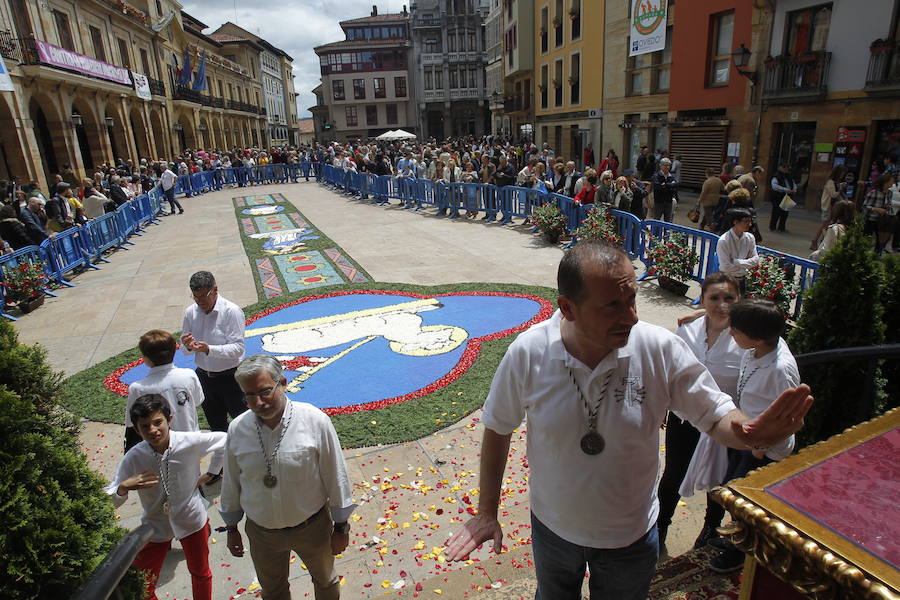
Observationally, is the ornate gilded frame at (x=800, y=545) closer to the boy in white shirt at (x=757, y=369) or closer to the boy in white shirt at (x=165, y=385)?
the boy in white shirt at (x=757, y=369)

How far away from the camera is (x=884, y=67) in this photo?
13.6m

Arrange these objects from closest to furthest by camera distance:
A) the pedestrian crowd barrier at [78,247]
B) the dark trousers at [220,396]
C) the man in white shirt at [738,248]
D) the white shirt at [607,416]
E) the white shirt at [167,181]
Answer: the white shirt at [607,416], the dark trousers at [220,396], the man in white shirt at [738,248], the pedestrian crowd barrier at [78,247], the white shirt at [167,181]

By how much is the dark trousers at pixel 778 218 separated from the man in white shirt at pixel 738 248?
26.9 feet

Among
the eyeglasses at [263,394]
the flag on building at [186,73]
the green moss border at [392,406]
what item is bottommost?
the green moss border at [392,406]

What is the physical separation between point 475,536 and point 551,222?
11.6 m

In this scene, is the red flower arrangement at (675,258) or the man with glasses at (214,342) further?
the red flower arrangement at (675,258)

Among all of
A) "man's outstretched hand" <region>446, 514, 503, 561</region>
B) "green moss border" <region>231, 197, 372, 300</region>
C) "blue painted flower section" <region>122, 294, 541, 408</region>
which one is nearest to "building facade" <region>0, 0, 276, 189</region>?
"green moss border" <region>231, 197, 372, 300</region>

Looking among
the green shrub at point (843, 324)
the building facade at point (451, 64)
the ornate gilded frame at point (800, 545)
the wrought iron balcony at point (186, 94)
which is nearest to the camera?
the ornate gilded frame at point (800, 545)

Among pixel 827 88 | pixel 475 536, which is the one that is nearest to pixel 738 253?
pixel 475 536

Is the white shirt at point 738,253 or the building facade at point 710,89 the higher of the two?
the building facade at point 710,89

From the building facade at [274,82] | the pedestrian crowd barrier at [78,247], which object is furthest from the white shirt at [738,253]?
the building facade at [274,82]

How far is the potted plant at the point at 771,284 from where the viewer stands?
22.9 ft

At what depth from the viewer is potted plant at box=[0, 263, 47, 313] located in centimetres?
995

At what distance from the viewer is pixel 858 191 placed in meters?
14.3
